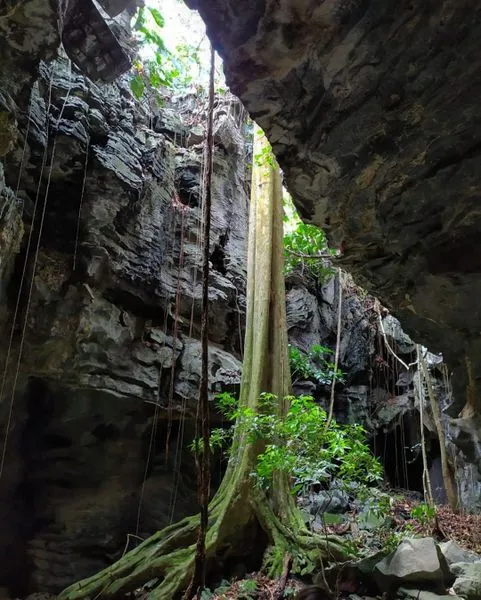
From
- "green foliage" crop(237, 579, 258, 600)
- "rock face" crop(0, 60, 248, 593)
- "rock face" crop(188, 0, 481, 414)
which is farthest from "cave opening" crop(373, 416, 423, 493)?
"rock face" crop(188, 0, 481, 414)

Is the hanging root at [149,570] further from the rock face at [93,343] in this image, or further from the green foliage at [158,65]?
the green foliage at [158,65]

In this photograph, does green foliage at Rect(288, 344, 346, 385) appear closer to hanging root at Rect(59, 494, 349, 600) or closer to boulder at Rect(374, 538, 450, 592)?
hanging root at Rect(59, 494, 349, 600)

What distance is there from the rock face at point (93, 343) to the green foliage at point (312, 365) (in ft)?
5.58

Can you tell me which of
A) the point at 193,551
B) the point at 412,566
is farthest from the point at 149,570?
the point at 412,566

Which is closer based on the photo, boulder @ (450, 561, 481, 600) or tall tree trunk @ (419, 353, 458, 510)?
boulder @ (450, 561, 481, 600)

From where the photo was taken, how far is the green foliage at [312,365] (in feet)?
29.1

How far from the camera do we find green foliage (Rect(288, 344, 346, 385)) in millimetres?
8859

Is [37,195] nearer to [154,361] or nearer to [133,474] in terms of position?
[154,361]

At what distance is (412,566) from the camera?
13.5ft

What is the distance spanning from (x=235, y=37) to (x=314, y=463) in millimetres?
3328

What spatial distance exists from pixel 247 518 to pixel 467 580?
226cm

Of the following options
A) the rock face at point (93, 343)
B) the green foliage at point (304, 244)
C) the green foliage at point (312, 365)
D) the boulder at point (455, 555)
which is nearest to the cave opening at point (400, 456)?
the green foliage at point (312, 365)

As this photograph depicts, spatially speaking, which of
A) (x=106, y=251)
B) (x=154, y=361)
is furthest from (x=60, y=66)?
(x=154, y=361)

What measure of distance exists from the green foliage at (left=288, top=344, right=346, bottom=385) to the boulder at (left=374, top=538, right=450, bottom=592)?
4.31m
